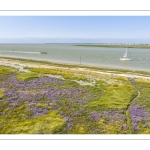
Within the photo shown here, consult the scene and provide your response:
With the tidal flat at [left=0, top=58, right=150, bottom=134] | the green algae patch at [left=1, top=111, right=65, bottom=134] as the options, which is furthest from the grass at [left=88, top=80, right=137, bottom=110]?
the green algae patch at [left=1, top=111, right=65, bottom=134]

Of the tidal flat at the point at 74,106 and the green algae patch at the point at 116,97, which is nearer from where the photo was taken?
the tidal flat at the point at 74,106

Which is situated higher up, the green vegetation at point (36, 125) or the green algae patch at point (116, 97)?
the green algae patch at point (116, 97)

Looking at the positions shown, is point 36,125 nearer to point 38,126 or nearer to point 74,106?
point 38,126

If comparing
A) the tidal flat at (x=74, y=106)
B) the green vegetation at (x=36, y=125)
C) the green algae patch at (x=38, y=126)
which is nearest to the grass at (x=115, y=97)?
the tidal flat at (x=74, y=106)

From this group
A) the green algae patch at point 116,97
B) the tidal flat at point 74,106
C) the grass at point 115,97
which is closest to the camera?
the tidal flat at point 74,106

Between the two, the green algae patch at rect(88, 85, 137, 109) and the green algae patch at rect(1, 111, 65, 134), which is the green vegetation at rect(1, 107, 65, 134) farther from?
the green algae patch at rect(88, 85, 137, 109)

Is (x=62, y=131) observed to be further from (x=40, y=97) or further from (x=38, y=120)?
(x=40, y=97)

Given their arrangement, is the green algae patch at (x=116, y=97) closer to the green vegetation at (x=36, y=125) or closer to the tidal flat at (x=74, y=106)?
the tidal flat at (x=74, y=106)
